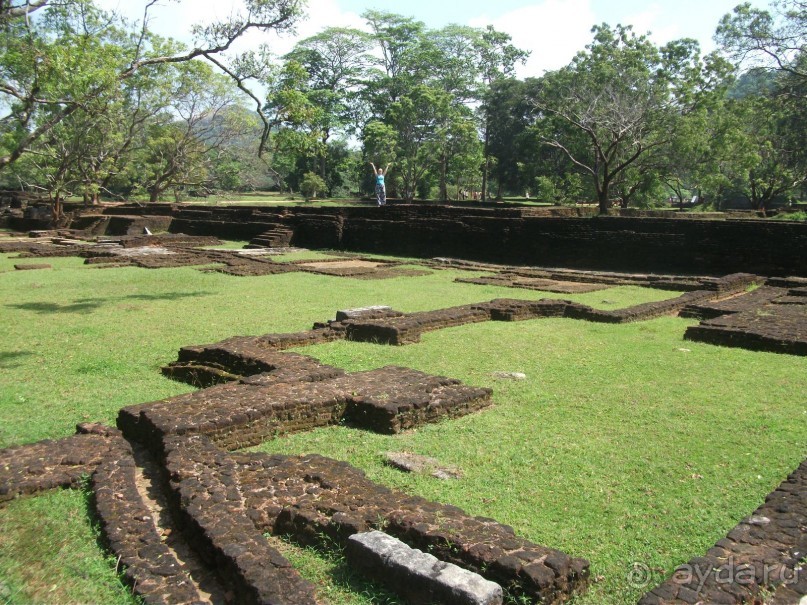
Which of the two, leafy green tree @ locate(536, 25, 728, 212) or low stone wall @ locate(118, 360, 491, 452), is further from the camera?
leafy green tree @ locate(536, 25, 728, 212)

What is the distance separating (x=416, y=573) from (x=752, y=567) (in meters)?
1.30

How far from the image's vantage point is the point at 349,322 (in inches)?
313

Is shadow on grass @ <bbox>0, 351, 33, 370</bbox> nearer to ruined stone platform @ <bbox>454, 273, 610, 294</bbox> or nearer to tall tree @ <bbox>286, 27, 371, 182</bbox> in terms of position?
ruined stone platform @ <bbox>454, 273, 610, 294</bbox>

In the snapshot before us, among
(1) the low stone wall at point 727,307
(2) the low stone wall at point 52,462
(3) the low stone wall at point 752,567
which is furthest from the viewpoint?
(1) the low stone wall at point 727,307

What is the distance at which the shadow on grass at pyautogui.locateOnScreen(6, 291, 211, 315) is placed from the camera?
9641mm

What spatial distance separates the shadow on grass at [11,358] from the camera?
6525mm

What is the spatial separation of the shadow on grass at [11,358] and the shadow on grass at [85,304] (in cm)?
254

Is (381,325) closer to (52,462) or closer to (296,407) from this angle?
(296,407)

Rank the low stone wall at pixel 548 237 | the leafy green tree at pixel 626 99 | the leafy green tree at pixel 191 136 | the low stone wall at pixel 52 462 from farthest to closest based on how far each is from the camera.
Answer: the leafy green tree at pixel 191 136 < the leafy green tree at pixel 626 99 < the low stone wall at pixel 548 237 < the low stone wall at pixel 52 462

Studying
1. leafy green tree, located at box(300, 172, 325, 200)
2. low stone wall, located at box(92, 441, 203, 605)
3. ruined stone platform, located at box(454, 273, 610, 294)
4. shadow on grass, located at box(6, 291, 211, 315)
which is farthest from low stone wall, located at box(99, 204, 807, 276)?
leafy green tree, located at box(300, 172, 325, 200)

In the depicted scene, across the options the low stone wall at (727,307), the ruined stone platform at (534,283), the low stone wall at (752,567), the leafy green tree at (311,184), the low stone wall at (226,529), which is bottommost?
the low stone wall at (226,529)

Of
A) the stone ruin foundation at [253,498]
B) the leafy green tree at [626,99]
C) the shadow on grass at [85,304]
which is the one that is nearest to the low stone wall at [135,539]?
the stone ruin foundation at [253,498]

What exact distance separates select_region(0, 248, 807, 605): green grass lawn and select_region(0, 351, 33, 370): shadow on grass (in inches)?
1.2

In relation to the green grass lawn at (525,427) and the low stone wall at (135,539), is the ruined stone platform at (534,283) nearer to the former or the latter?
the green grass lawn at (525,427)
